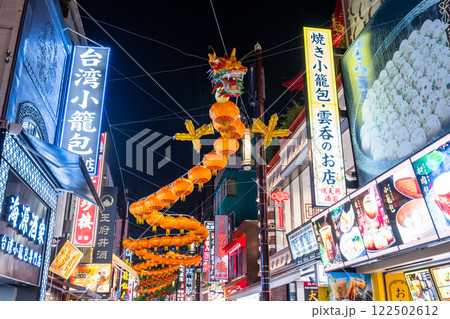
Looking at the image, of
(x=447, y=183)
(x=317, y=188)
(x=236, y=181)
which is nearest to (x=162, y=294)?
(x=236, y=181)

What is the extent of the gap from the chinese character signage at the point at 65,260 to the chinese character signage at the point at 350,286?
1059cm

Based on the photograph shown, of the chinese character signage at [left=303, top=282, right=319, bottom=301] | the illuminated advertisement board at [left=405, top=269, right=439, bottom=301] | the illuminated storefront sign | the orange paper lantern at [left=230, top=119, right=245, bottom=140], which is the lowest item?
the illuminated advertisement board at [left=405, top=269, right=439, bottom=301]

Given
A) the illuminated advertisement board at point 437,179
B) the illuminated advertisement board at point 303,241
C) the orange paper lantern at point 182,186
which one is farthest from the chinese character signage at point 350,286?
the orange paper lantern at point 182,186

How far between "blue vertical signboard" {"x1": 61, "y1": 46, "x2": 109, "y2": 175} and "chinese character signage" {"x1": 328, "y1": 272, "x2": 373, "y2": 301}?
24.4 ft

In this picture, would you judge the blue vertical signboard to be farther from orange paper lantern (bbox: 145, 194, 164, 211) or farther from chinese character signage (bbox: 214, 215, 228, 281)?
chinese character signage (bbox: 214, 215, 228, 281)

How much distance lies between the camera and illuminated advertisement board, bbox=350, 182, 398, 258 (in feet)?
26.8

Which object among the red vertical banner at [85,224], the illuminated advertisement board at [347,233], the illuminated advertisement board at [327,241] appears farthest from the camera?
the red vertical banner at [85,224]

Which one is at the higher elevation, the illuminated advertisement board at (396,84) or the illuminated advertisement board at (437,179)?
the illuminated advertisement board at (396,84)

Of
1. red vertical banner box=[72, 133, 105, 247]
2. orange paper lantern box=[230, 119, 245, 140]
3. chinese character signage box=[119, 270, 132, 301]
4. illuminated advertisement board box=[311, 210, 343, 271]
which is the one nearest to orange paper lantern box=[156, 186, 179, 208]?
orange paper lantern box=[230, 119, 245, 140]

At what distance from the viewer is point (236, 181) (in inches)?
1517

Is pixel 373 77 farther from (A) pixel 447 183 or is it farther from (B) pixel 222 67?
(A) pixel 447 183

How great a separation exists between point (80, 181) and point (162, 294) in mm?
64247

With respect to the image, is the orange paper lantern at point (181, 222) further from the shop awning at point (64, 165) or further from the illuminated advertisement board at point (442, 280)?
the illuminated advertisement board at point (442, 280)

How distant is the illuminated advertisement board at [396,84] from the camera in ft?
26.1
